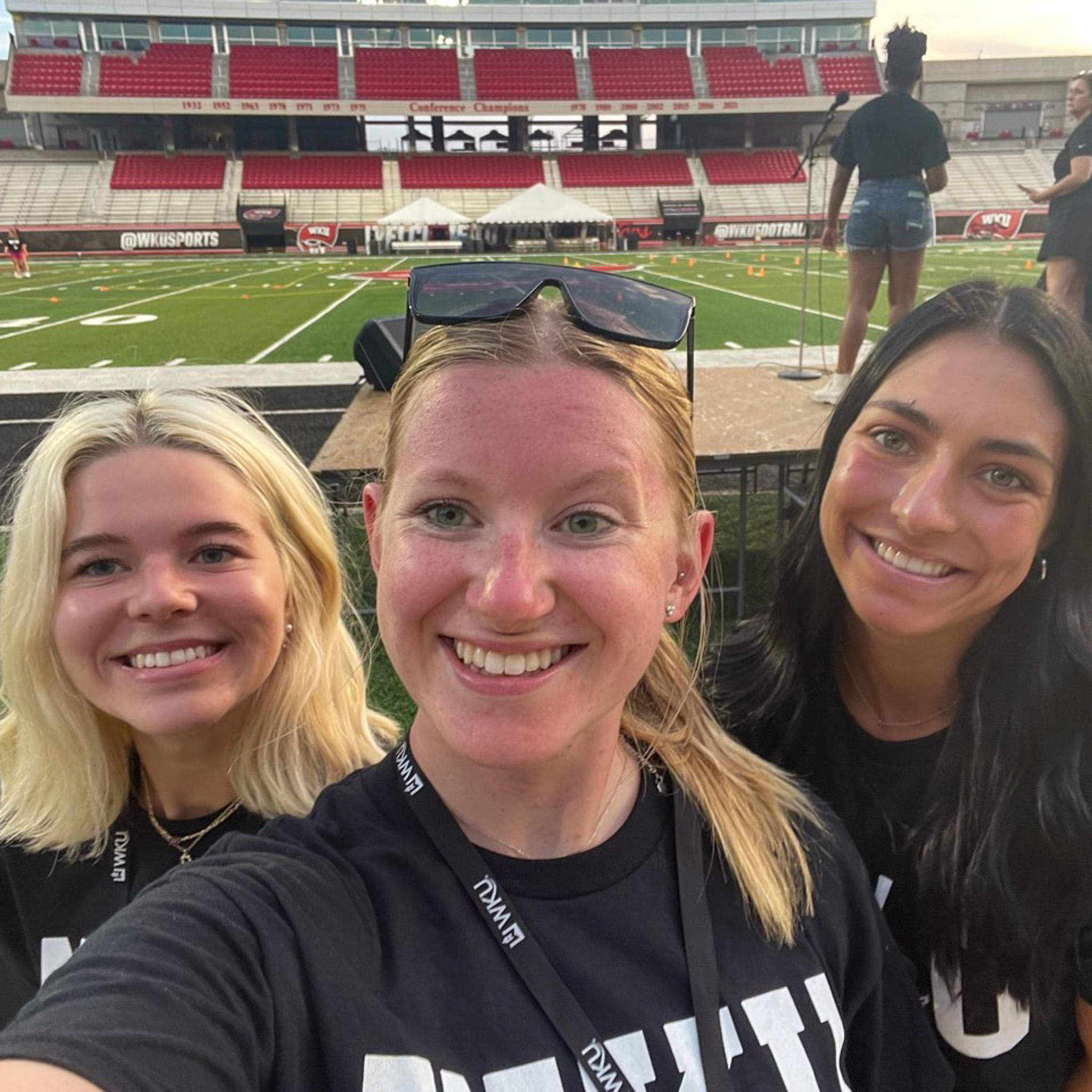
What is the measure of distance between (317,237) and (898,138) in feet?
123

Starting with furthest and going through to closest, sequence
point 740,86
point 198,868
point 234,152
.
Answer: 1. point 740,86
2. point 234,152
3. point 198,868

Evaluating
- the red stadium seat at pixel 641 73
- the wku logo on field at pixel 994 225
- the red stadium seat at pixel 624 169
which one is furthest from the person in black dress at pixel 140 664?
the red stadium seat at pixel 641 73

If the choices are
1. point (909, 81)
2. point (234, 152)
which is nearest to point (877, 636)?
point (909, 81)

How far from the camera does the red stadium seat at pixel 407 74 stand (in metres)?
50.0

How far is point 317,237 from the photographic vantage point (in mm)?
38188

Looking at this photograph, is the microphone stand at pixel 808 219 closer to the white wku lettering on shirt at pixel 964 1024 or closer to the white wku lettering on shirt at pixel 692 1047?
the white wku lettering on shirt at pixel 964 1024

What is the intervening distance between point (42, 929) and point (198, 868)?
89 centimetres

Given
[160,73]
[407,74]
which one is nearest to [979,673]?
[407,74]

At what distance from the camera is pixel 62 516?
175 centimetres

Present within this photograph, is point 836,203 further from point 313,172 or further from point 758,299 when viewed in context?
point 313,172

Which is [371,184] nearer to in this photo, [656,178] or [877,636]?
[656,178]

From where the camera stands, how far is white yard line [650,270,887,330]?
13.8 meters

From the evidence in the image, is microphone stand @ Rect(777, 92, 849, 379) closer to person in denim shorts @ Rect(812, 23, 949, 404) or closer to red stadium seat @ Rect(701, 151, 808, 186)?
person in denim shorts @ Rect(812, 23, 949, 404)

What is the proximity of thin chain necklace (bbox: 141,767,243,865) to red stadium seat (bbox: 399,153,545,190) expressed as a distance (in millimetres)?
48427
